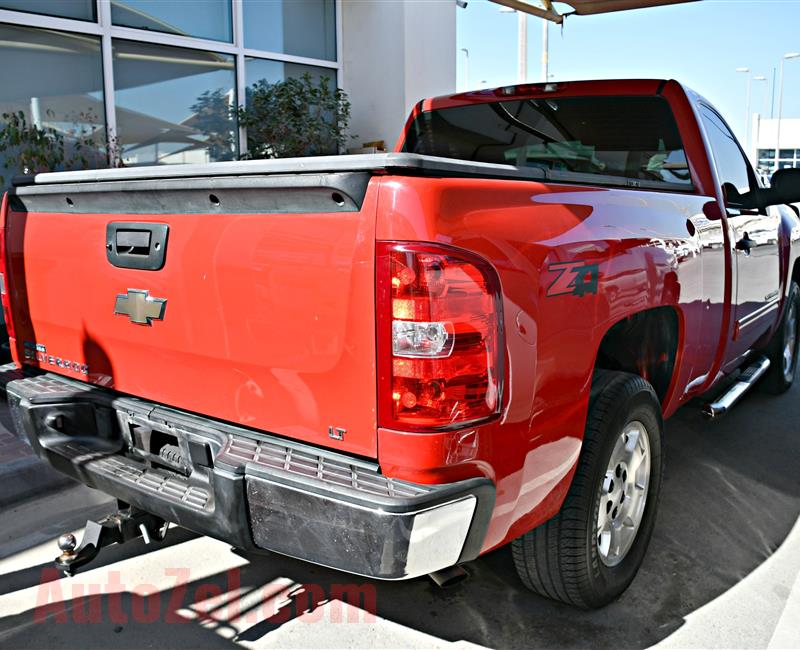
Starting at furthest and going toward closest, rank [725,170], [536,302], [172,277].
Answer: [725,170] < [172,277] < [536,302]

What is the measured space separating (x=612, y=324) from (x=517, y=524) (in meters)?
0.75

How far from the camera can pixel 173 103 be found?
860cm

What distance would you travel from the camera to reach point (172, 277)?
96.9 inches

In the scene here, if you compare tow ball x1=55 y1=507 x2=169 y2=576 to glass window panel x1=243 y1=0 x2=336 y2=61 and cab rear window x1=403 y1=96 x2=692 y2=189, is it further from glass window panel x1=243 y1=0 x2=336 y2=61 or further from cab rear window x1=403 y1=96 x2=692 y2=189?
glass window panel x1=243 y1=0 x2=336 y2=61

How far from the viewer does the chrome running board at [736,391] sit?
3812 millimetres

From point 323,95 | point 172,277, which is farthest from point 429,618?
point 323,95

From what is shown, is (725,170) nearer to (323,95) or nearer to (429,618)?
(429,618)

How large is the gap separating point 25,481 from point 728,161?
415 cm

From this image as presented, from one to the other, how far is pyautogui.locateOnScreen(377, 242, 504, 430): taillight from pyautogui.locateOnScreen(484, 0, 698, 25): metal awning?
4968 mm

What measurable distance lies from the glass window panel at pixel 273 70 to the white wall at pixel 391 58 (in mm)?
526

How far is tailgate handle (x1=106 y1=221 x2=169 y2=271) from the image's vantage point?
2484 millimetres

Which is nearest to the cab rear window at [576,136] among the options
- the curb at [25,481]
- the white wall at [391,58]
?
the curb at [25,481]

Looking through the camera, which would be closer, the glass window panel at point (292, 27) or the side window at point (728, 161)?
the side window at point (728, 161)

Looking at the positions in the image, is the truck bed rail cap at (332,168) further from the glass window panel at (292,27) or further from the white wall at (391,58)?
the white wall at (391,58)
